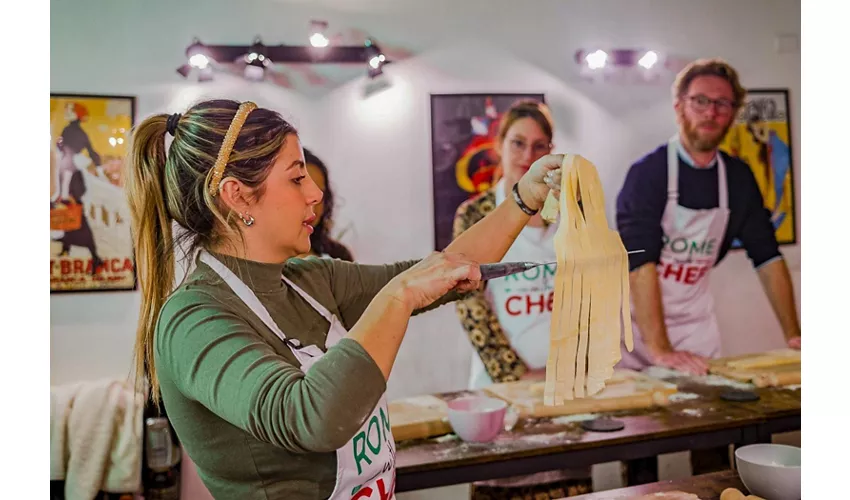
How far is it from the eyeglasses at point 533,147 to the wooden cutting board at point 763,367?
3.15 ft

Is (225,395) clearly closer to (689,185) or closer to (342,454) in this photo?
(342,454)

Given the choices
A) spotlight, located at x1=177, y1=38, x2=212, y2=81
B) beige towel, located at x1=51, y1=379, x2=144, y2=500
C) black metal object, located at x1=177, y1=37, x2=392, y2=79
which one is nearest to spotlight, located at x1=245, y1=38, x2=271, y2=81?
black metal object, located at x1=177, y1=37, x2=392, y2=79

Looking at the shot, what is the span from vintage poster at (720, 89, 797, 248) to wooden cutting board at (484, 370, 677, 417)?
0.76 metres

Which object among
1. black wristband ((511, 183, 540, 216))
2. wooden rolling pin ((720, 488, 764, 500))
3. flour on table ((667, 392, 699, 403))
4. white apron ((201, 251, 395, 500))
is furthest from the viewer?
flour on table ((667, 392, 699, 403))

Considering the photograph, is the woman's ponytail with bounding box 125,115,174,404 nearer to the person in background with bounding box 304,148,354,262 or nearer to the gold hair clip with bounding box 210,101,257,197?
the gold hair clip with bounding box 210,101,257,197

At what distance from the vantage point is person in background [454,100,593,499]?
2.18 m

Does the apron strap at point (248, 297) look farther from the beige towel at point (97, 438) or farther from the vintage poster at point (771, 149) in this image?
the vintage poster at point (771, 149)

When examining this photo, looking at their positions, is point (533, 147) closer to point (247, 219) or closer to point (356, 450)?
point (247, 219)

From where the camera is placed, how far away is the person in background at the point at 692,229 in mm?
2404

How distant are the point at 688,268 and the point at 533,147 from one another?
0.75 m

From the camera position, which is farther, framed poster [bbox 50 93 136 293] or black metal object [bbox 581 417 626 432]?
black metal object [bbox 581 417 626 432]
